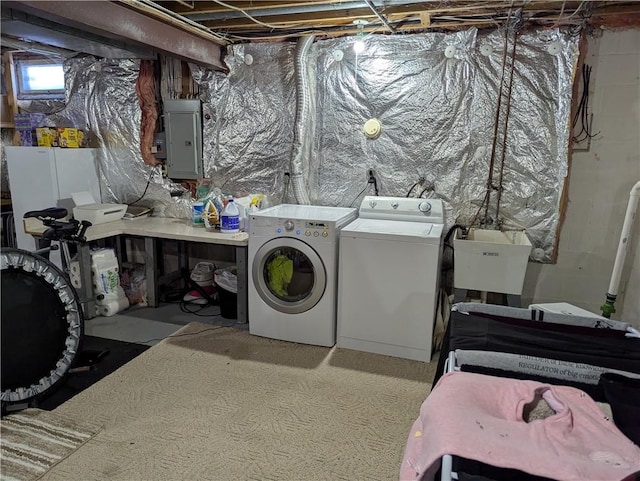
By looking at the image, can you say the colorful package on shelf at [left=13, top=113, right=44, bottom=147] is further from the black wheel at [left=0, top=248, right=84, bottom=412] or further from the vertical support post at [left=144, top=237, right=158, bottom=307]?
the black wheel at [left=0, top=248, right=84, bottom=412]

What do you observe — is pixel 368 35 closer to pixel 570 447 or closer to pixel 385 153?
pixel 385 153

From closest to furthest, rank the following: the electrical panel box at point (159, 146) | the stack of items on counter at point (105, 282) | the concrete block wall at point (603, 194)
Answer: the concrete block wall at point (603, 194) < the stack of items on counter at point (105, 282) < the electrical panel box at point (159, 146)

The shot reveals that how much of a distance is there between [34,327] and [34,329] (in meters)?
0.01

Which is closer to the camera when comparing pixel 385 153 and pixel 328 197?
pixel 385 153

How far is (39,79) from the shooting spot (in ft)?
14.9

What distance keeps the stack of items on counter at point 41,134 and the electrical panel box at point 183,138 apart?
913 mm

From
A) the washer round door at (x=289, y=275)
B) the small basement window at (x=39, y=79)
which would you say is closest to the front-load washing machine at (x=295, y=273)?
the washer round door at (x=289, y=275)

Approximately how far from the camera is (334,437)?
224 centimetres

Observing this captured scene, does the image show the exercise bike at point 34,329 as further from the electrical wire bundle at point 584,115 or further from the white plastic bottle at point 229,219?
the electrical wire bundle at point 584,115

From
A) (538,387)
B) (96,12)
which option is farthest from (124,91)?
(538,387)

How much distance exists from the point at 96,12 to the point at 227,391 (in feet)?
7.57

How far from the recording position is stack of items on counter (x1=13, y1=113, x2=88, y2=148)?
13.7 feet

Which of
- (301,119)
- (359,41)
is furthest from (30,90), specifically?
(359,41)

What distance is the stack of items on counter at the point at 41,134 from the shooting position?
4.16 metres
